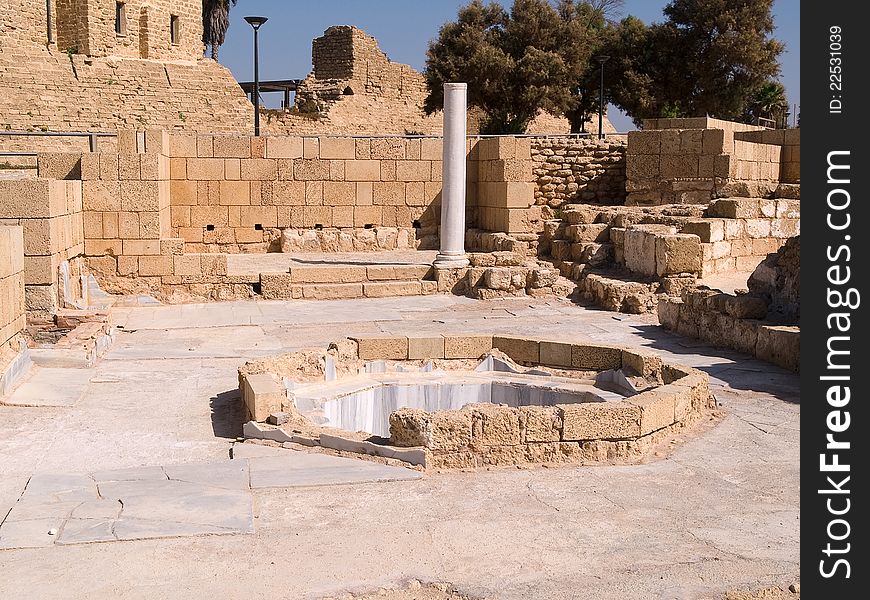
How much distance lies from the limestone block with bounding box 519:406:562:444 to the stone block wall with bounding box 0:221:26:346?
4621 millimetres

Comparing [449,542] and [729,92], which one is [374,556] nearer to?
[449,542]

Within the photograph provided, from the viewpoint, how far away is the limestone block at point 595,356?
29.4 ft

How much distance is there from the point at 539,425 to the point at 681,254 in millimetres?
8090

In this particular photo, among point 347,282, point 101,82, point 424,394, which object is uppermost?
point 101,82

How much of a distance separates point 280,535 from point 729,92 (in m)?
30.7

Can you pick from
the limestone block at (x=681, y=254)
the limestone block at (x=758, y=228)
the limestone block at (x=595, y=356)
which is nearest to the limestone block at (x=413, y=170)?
the limestone block at (x=681, y=254)

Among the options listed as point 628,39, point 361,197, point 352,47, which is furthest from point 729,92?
→ point 361,197

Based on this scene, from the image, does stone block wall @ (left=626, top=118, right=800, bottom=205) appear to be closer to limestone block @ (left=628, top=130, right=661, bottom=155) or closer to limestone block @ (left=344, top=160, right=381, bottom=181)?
limestone block @ (left=628, top=130, right=661, bottom=155)

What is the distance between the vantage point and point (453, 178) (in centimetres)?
1583

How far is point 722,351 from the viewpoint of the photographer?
1039cm

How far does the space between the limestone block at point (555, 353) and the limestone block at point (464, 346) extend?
1.80 ft

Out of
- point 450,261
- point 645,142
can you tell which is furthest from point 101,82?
point 645,142

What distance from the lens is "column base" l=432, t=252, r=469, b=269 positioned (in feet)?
50.9

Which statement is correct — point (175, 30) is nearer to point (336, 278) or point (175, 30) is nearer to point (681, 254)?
point (336, 278)
